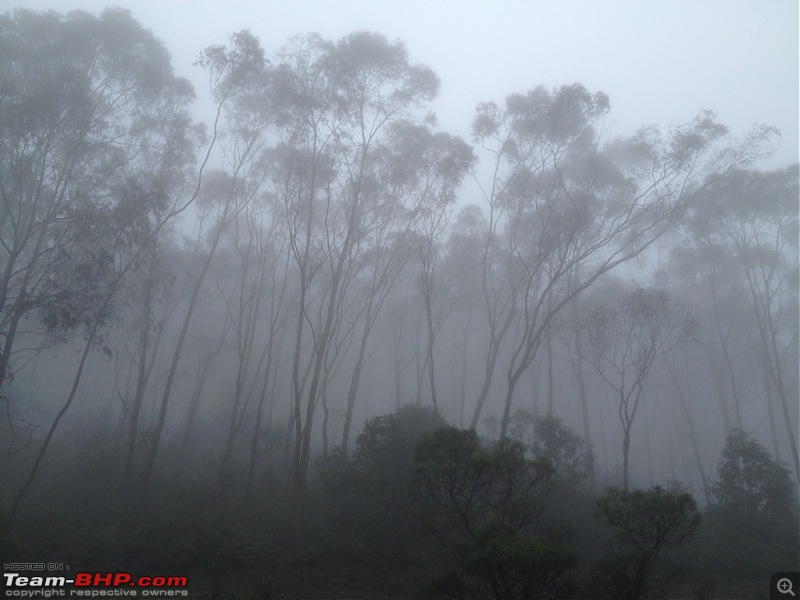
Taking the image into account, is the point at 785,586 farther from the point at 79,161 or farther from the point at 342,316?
the point at 79,161

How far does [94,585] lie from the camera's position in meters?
11.2

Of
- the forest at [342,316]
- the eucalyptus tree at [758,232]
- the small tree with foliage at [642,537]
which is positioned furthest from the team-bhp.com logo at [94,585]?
the eucalyptus tree at [758,232]

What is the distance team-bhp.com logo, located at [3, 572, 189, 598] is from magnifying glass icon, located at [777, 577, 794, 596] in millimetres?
11149

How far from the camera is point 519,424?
62.6 feet

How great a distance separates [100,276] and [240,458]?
10085 mm

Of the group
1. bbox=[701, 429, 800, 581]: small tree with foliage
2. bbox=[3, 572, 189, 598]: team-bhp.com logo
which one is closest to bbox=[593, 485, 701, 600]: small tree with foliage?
bbox=[701, 429, 800, 581]: small tree with foliage

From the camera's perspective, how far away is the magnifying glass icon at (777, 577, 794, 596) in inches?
380

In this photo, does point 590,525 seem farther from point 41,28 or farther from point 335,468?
point 41,28

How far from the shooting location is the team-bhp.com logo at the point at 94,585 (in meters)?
9.79

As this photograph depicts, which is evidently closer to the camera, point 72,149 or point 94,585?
point 94,585

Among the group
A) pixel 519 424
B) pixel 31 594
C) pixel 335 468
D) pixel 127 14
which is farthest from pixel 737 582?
pixel 127 14

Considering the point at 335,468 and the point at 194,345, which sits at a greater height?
the point at 194,345

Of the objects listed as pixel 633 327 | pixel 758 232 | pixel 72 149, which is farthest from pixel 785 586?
pixel 72 149

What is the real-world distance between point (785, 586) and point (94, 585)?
13.4 m
